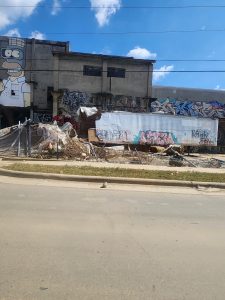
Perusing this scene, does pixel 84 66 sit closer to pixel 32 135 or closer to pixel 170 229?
pixel 32 135

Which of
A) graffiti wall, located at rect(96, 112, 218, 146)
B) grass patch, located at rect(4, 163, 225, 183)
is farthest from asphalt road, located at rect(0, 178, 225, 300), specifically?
graffiti wall, located at rect(96, 112, 218, 146)

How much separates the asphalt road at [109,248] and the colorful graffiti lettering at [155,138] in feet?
54.2

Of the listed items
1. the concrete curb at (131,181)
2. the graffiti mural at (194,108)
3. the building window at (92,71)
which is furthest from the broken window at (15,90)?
the concrete curb at (131,181)

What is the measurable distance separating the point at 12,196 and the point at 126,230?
11.9ft

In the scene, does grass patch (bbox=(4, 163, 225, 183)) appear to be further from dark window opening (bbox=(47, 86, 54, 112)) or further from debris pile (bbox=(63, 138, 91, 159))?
Result: dark window opening (bbox=(47, 86, 54, 112))

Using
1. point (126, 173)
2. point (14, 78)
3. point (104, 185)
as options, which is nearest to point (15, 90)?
point (14, 78)

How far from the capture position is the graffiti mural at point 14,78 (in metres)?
42.6

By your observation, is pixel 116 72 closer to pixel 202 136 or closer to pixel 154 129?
pixel 202 136

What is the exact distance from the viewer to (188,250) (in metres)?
6.22

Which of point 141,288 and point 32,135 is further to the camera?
point 32,135

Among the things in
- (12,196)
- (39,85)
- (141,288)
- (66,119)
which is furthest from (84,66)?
(141,288)

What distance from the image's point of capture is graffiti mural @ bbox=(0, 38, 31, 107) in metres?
42.6

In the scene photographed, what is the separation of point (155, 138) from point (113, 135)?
122 inches

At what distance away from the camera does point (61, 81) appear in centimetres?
3900
